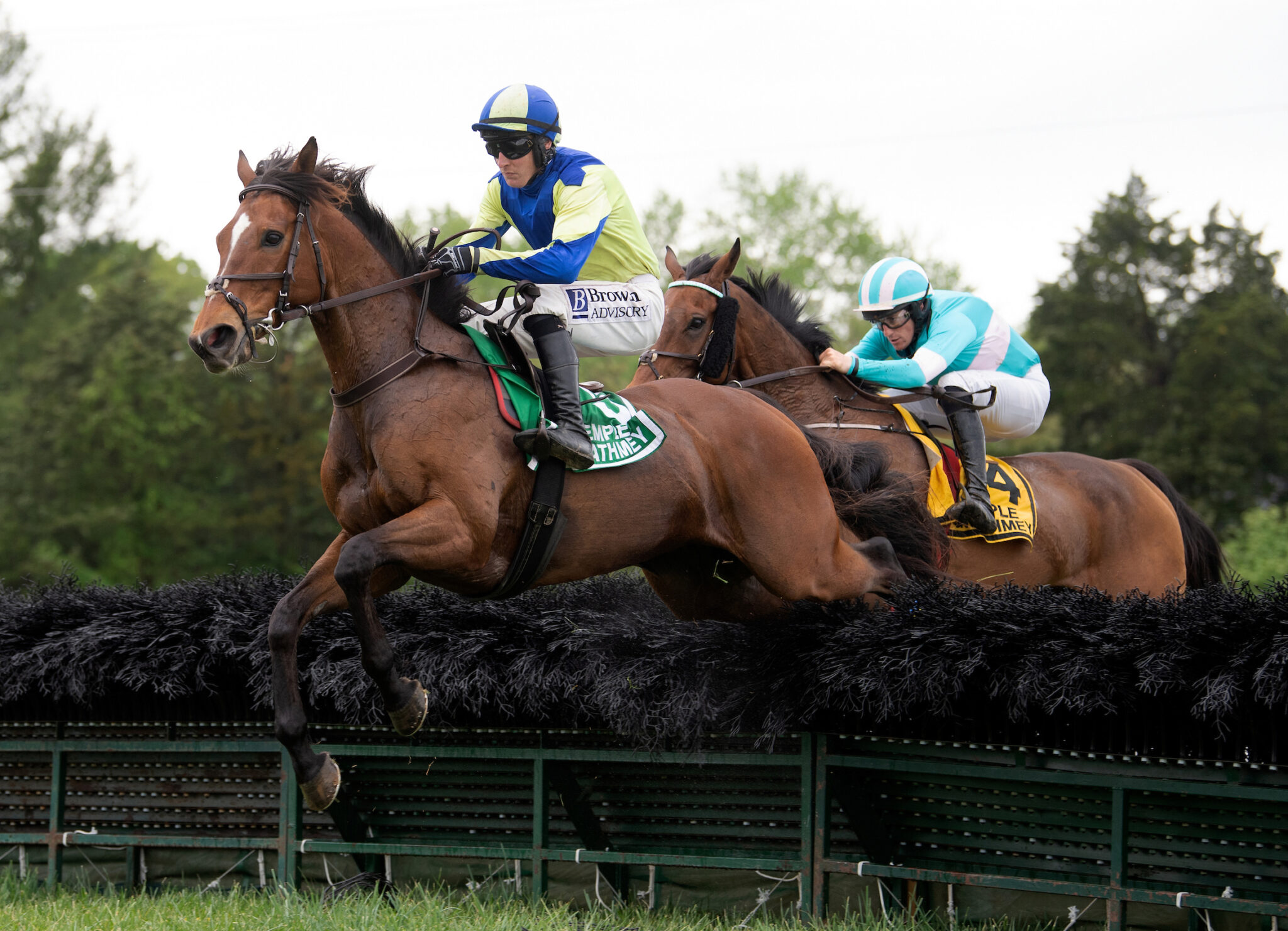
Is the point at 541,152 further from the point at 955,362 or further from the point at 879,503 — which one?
the point at 955,362

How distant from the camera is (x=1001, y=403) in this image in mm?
7055

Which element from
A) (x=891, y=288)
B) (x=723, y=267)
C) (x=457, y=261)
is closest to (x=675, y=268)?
(x=723, y=267)

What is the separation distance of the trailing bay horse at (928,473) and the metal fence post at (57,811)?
3.41 metres

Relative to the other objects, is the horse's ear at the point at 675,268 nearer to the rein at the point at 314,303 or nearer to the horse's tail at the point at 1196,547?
the rein at the point at 314,303

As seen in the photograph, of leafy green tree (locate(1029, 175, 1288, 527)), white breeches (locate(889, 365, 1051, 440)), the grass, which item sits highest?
leafy green tree (locate(1029, 175, 1288, 527))

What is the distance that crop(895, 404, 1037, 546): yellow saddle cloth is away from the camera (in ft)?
21.9

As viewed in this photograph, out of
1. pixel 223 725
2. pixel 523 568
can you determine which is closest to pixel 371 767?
pixel 223 725

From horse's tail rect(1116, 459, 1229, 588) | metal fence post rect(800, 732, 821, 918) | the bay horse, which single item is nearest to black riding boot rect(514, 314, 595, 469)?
the bay horse

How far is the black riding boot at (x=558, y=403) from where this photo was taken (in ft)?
16.2

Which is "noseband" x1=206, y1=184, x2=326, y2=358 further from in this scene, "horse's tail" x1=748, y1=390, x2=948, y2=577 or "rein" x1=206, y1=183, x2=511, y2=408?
"horse's tail" x1=748, y1=390, x2=948, y2=577

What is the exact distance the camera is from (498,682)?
5422 mm

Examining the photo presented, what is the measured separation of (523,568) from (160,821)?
8.71 feet

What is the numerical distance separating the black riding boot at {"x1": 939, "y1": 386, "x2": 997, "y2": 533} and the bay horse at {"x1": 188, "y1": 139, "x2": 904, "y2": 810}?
3.78 feet

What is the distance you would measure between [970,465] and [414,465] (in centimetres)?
316
